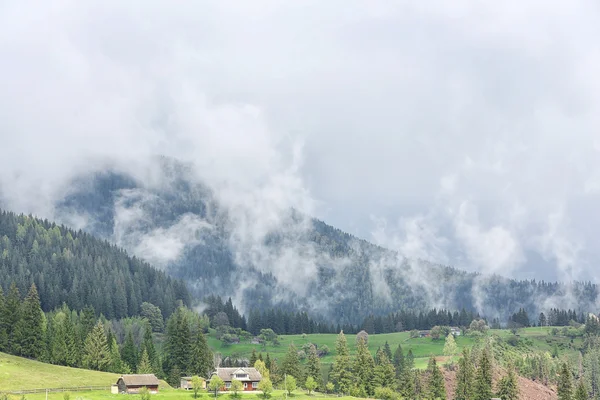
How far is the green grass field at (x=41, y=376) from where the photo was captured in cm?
13838

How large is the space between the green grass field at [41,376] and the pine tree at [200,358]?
23.1 m

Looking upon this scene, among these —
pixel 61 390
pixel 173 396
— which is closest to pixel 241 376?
pixel 173 396

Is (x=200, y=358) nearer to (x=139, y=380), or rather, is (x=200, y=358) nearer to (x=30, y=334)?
(x=139, y=380)

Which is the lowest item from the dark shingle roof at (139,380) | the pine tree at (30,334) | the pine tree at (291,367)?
the dark shingle roof at (139,380)

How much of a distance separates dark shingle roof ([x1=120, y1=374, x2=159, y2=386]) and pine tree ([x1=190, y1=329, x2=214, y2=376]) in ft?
95.3

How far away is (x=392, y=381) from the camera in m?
179

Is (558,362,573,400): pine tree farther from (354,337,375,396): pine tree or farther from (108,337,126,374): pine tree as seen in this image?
(108,337,126,374): pine tree

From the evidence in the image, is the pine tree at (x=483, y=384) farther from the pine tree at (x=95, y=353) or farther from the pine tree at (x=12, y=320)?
the pine tree at (x=12, y=320)

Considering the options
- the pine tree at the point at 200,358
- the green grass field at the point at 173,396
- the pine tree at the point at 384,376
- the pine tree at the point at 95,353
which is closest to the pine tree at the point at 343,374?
the pine tree at the point at 384,376

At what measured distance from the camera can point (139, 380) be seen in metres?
148

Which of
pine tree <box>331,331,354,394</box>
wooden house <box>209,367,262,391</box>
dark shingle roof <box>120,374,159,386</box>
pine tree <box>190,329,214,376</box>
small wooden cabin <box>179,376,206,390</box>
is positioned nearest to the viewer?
dark shingle roof <box>120,374,159,386</box>

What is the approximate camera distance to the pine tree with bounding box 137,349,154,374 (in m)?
170

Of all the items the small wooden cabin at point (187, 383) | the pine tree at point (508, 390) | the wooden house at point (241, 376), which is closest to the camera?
the wooden house at point (241, 376)

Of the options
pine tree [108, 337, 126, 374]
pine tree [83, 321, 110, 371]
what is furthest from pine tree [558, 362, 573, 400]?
pine tree [83, 321, 110, 371]
